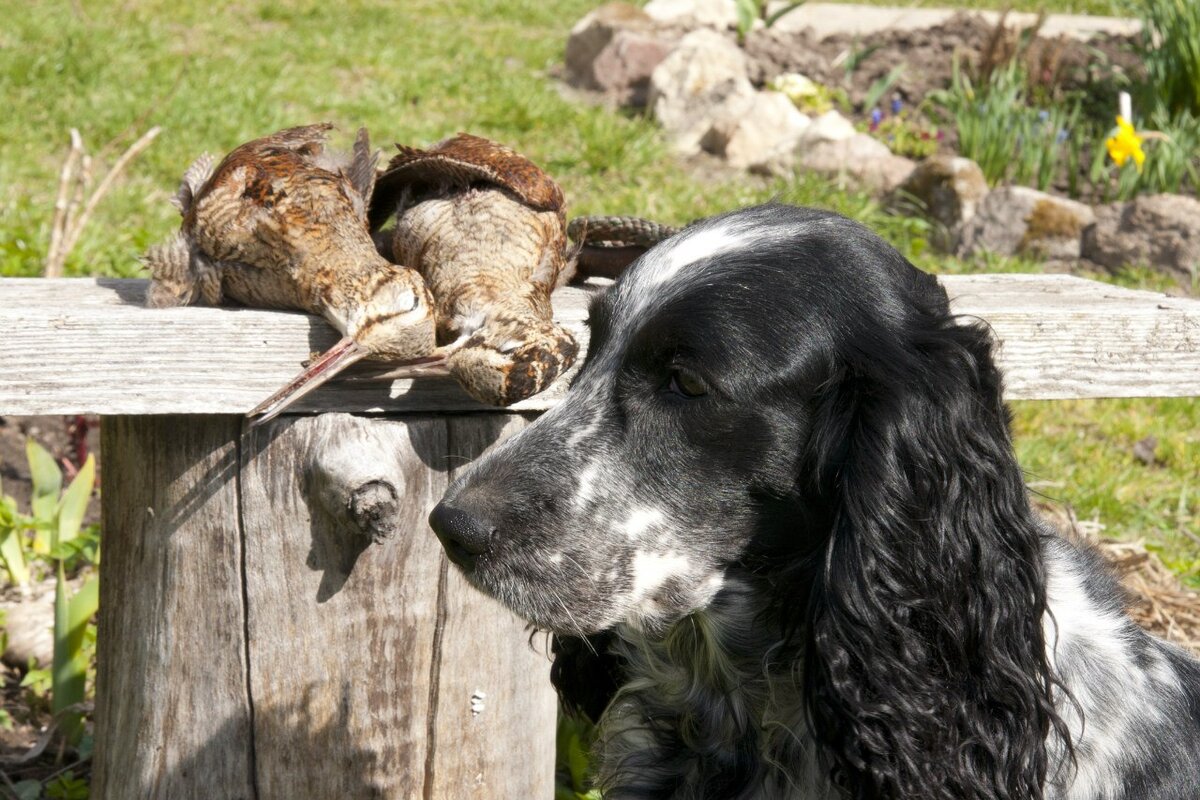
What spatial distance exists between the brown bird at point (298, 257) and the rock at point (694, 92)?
18.8ft

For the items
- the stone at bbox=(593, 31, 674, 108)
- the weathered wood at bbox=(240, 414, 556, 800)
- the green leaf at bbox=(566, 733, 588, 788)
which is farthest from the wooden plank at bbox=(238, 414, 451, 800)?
the stone at bbox=(593, 31, 674, 108)

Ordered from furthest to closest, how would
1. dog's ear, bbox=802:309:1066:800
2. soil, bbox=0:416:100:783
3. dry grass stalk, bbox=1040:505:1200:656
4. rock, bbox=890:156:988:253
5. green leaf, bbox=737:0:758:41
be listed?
green leaf, bbox=737:0:758:41 < rock, bbox=890:156:988:253 < dry grass stalk, bbox=1040:505:1200:656 < soil, bbox=0:416:100:783 < dog's ear, bbox=802:309:1066:800

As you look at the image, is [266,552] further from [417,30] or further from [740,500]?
[417,30]

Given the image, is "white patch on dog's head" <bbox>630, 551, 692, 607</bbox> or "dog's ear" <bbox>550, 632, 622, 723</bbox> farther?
"dog's ear" <bbox>550, 632, 622, 723</bbox>

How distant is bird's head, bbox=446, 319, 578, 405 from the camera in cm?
254

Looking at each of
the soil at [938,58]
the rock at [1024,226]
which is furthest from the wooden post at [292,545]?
the soil at [938,58]

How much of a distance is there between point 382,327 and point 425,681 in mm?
837

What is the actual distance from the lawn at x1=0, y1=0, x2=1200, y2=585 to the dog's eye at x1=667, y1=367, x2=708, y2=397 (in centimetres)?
311

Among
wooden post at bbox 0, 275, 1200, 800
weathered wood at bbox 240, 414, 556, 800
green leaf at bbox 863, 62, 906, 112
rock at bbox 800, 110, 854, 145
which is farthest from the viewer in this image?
green leaf at bbox 863, 62, 906, 112

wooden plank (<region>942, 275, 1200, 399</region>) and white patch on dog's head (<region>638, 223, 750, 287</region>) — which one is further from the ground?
white patch on dog's head (<region>638, 223, 750, 287</region>)

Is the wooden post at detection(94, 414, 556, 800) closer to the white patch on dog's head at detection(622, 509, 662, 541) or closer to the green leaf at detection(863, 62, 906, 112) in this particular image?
the white patch on dog's head at detection(622, 509, 662, 541)

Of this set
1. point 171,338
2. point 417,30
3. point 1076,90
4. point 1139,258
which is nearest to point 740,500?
point 171,338

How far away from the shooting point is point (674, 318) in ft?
7.74

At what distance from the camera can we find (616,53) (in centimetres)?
915
